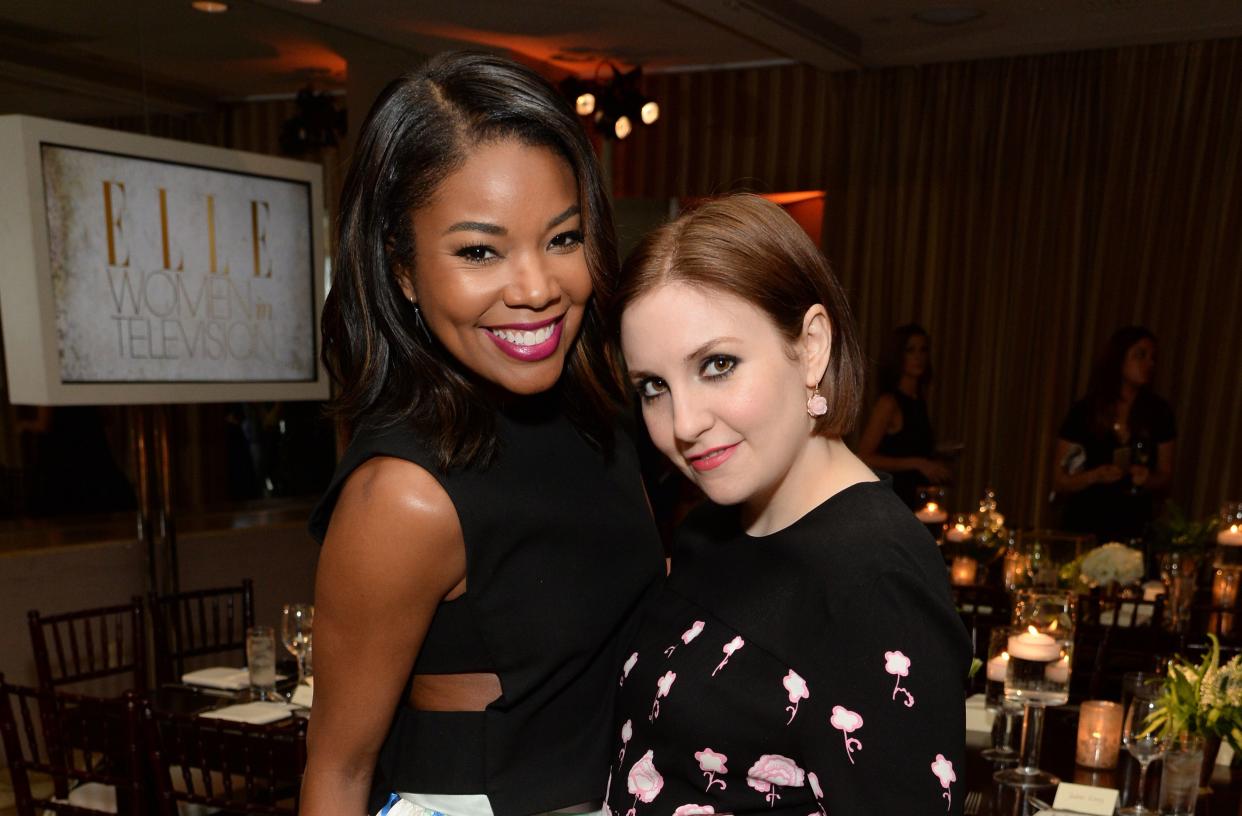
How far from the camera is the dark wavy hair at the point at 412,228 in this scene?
4.21 ft

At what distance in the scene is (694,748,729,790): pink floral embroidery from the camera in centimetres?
128

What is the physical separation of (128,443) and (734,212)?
482cm

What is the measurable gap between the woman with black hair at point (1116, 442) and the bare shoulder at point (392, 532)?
15.7 feet

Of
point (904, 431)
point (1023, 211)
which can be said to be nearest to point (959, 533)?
point (904, 431)

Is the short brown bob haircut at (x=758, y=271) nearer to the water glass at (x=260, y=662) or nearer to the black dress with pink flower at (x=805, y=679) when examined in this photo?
the black dress with pink flower at (x=805, y=679)

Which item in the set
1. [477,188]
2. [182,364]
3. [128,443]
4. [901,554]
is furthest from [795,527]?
[128,443]

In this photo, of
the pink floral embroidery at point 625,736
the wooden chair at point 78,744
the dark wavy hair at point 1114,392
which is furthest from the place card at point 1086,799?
the dark wavy hair at point 1114,392

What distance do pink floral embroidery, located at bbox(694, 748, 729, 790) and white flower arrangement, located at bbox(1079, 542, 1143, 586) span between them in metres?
3.14

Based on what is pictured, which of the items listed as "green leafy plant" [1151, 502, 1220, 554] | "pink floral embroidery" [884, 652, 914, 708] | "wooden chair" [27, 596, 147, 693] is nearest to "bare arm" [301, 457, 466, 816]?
"pink floral embroidery" [884, 652, 914, 708]

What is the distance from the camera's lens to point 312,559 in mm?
5914

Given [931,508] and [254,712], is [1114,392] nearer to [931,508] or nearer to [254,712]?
[931,508]

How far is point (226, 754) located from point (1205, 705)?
2229 mm

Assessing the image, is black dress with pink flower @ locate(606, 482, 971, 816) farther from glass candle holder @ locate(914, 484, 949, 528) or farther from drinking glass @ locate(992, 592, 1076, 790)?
glass candle holder @ locate(914, 484, 949, 528)

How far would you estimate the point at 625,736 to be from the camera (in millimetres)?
1419
